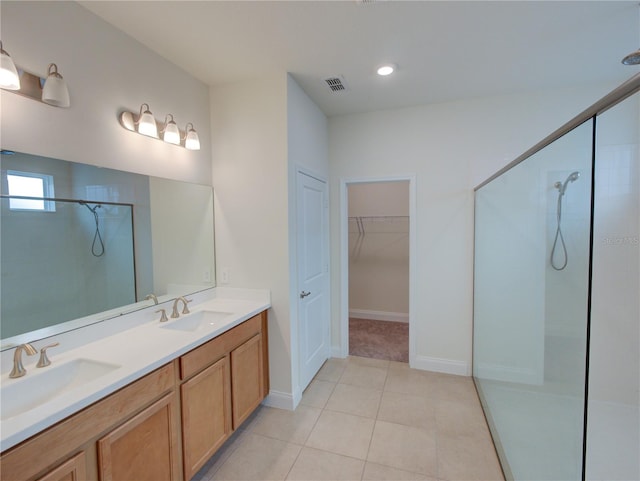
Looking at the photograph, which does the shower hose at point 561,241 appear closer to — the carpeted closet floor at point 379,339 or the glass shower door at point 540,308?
the glass shower door at point 540,308

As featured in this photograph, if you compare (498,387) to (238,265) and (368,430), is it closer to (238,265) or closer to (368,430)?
(368,430)

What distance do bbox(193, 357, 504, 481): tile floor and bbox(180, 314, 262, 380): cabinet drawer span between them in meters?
0.73

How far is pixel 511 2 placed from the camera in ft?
5.35

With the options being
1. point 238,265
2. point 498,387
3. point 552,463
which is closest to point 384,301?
point 498,387

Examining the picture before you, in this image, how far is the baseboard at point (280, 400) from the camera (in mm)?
2457

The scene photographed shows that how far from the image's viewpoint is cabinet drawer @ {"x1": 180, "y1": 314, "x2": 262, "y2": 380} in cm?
162

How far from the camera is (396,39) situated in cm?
195

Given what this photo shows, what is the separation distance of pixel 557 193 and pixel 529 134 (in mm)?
1849

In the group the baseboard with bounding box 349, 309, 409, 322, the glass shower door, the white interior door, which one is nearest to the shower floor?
the glass shower door

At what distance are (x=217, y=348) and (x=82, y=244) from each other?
100 cm

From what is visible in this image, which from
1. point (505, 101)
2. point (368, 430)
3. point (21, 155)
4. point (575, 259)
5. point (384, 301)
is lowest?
point (368, 430)

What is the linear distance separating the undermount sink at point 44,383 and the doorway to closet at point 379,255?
3524 millimetres

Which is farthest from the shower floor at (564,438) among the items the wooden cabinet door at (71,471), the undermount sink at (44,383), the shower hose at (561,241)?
the undermount sink at (44,383)

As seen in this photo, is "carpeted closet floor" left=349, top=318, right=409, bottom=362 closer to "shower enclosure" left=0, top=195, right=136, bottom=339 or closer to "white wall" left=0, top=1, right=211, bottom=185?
"shower enclosure" left=0, top=195, right=136, bottom=339
